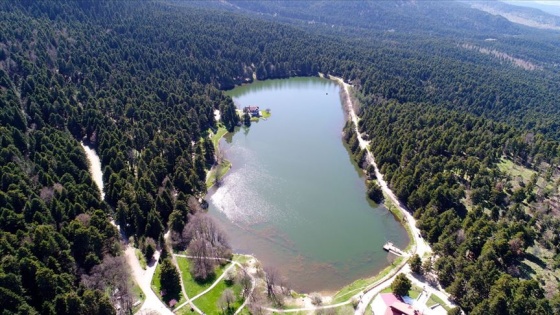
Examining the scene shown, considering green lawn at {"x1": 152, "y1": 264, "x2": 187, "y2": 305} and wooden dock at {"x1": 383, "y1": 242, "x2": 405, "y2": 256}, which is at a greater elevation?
green lawn at {"x1": 152, "y1": 264, "x2": 187, "y2": 305}

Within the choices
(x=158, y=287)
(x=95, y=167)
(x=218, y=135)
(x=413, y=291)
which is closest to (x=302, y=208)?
(x=413, y=291)

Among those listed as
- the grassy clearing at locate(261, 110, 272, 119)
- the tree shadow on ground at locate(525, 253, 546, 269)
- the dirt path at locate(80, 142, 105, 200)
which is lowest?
the grassy clearing at locate(261, 110, 272, 119)

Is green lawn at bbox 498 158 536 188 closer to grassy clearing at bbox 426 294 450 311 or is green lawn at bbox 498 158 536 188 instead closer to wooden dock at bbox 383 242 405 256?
A: wooden dock at bbox 383 242 405 256

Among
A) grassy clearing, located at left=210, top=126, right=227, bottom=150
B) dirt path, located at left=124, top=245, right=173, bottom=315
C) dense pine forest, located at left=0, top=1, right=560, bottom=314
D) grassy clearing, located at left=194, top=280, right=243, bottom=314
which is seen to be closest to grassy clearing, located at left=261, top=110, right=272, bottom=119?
dense pine forest, located at left=0, top=1, right=560, bottom=314

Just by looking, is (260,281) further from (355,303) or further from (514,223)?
(514,223)

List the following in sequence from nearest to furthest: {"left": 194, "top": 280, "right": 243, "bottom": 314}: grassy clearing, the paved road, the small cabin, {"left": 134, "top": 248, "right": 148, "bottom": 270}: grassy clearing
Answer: {"left": 194, "top": 280, "right": 243, "bottom": 314}: grassy clearing < the paved road < {"left": 134, "top": 248, "right": 148, "bottom": 270}: grassy clearing < the small cabin

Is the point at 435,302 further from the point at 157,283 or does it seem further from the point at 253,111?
the point at 253,111

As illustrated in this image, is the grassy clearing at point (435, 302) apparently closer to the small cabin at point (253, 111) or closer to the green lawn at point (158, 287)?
the green lawn at point (158, 287)
